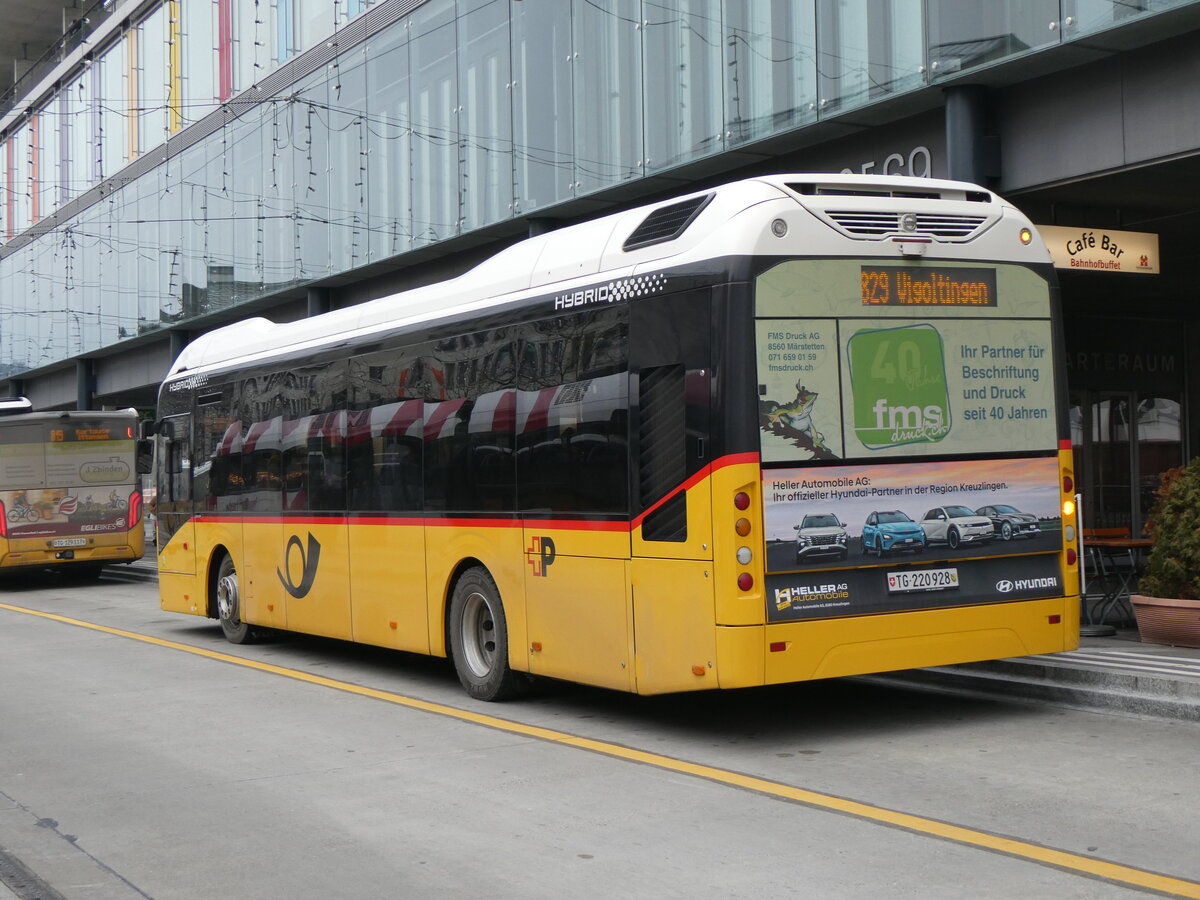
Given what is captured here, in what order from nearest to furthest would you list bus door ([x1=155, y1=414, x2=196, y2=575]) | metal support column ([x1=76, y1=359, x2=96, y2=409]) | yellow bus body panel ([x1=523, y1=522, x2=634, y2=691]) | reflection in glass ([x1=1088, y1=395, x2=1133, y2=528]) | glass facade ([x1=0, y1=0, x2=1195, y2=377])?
yellow bus body panel ([x1=523, y1=522, x2=634, y2=691]) < glass facade ([x1=0, y1=0, x2=1195, y2=377]) < bus door ([x1=155, y1=414, x2=196, y2=575]) < reflection in glass ([x1=1088, y1=395, x2=1133, y2=528]) < metal support column ([x1=76, y1=359, x2=96, y2=409])

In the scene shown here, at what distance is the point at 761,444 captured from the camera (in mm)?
8008

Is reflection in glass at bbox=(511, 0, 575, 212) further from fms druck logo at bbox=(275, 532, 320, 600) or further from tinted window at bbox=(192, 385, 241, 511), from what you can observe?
fms druck logo at bbox=(275, 532, 320, 600)

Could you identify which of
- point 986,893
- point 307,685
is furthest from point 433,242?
point 986,893

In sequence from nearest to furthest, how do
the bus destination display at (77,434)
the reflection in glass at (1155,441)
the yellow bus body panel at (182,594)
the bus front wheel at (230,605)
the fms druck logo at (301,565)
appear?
1. the fms druck logo at (301,565)
2. the bus front wheel at (230,605)
3. the yellow bus body panel at (182,594)
4. the reflection in glass at (1155,441)
5. the bus destination display at (77,434)

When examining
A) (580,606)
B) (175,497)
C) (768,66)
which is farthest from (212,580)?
(768,66)

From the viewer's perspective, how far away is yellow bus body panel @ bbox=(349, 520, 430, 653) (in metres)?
11.3

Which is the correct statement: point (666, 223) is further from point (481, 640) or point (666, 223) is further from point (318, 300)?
point (318, 300)

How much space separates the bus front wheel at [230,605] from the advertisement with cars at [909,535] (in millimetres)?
8479

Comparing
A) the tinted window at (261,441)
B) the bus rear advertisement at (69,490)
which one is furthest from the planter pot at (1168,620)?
the bus rear advertisement at (69,490)

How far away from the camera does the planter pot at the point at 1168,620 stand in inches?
448

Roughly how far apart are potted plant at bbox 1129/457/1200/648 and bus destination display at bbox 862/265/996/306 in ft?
12.8

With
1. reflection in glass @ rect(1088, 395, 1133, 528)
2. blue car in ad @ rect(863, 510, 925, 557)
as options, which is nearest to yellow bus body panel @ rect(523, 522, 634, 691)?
blue car in ad @ rect(863, 510, 925, 557)

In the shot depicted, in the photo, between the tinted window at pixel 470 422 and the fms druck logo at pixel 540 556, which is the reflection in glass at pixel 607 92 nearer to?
the tinted window at pixel 470 422

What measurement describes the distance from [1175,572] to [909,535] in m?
4.34
